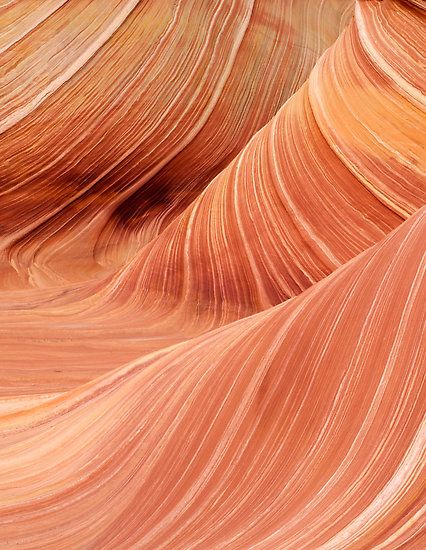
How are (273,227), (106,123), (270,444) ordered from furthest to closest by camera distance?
(106,123) → (273,227) → (270,444)

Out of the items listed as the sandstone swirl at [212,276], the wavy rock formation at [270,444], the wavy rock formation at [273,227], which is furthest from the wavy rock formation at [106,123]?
the wavy rock formation at [270,444]

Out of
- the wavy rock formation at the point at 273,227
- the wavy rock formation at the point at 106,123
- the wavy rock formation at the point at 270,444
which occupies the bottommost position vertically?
the wavy rock formation at the point at 270,444

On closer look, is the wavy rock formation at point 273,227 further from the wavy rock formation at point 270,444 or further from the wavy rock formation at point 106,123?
the wavy rock formation at point 106,123

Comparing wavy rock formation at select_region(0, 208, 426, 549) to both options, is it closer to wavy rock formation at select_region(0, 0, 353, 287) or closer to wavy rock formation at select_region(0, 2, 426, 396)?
wavy rock formation at select_region(0, 2, 426, 396)

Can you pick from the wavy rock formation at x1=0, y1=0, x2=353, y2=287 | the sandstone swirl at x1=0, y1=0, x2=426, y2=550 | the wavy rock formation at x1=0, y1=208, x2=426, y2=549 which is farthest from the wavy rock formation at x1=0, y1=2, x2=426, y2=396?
the wavy rock formation at x1=0, y1=0, x2=353, y2=287

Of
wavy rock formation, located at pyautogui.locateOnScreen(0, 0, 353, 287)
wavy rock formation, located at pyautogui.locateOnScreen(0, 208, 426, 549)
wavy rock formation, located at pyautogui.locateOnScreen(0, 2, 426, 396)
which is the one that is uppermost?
wavy rock formation, located at pyautogui.locateOnScreen(0, 0, 353, 287)

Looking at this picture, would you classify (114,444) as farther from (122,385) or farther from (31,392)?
(31,392)

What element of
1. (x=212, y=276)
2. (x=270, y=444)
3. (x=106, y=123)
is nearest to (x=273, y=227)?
(x=212, y=276)

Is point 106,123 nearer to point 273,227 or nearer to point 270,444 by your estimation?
point 273,227
